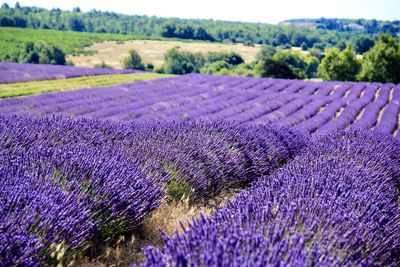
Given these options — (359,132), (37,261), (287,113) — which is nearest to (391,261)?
(37,261)

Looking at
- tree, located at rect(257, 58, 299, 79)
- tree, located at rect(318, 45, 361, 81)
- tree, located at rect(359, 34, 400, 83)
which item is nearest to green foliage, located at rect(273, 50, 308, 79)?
tree, located at rect(318, 45, 361, 81)

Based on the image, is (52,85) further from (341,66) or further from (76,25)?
(76,25)

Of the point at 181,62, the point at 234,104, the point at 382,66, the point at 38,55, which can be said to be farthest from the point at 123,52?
the point at 234,104

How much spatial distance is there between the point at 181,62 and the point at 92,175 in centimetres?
5843

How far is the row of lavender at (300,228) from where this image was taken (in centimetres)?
171

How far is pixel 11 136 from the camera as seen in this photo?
157 inches

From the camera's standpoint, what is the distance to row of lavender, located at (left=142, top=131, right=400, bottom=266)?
1711mm

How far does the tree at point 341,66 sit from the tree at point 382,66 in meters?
1.34

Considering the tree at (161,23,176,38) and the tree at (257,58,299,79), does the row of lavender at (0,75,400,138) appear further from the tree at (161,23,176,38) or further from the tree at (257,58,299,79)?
the tree at (161,23,176,38)

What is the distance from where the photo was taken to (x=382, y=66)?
42.6 metres

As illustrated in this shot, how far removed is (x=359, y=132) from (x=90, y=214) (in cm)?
562

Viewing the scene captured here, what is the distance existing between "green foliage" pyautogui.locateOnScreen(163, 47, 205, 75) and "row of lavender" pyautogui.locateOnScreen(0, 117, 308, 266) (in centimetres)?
5216

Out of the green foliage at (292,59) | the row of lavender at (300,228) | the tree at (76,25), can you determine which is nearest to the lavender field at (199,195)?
the row of lavender at (300,228)

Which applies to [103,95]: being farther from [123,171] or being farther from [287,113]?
[123,171]
